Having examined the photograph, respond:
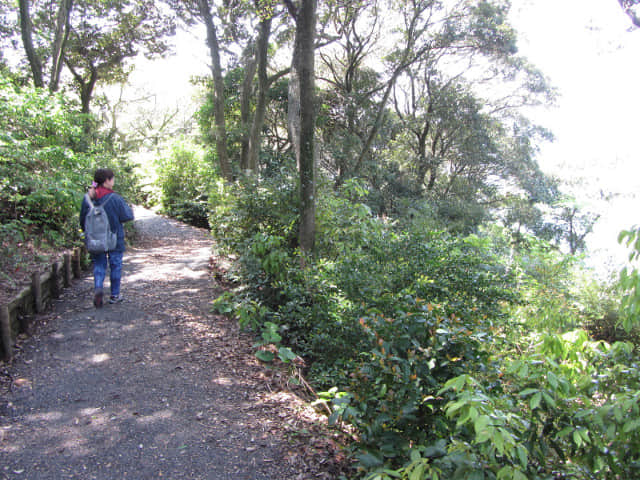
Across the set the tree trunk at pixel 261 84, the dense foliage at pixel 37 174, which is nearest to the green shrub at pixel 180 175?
the tree trunk at pixel 261 84

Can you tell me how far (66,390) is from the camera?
3648mm

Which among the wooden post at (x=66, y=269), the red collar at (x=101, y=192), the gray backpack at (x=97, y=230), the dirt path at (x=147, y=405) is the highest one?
the red collar at (x=101, y=192)

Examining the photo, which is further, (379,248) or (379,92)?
(379,92)

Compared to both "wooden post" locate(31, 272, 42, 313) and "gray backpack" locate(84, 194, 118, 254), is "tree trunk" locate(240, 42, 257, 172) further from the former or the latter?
"wooden post" locate(31, 272, 42, 313)

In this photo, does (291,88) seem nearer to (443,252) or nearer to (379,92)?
(443,252)

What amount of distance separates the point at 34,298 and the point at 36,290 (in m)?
0.10

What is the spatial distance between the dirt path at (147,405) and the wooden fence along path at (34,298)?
15cm

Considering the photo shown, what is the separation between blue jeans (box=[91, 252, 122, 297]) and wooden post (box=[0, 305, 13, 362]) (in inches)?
50.5

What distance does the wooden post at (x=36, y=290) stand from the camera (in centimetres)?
495

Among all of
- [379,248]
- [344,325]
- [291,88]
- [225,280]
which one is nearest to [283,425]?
[344,325]

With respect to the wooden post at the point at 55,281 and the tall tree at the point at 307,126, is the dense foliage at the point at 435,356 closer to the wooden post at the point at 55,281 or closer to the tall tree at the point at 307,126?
the tall tree at the point at 307,126

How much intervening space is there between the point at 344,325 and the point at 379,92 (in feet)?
61.5

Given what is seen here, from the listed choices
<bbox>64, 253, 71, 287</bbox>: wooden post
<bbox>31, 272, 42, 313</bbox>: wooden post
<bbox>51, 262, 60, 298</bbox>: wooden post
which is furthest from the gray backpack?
<bbox>64, 253, 71, 287</bbox>: wooden post

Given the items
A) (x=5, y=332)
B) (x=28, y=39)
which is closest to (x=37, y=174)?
(x=5, y=332)
